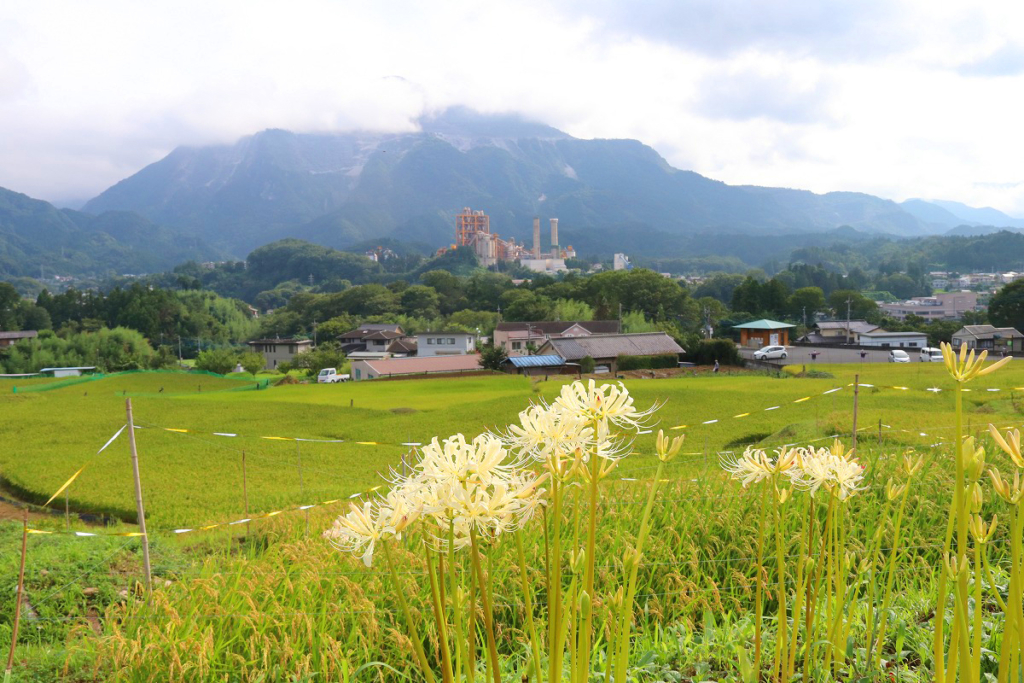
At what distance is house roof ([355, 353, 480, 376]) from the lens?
36562 millimetres

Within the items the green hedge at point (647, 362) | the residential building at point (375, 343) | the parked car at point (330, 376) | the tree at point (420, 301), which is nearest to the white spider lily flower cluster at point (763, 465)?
the green hedge at point (647, 362)

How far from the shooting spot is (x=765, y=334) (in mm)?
49531

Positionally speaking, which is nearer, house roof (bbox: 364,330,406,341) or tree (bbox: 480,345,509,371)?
tree (bbox: 480,345,509,371)

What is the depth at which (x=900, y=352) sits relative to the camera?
35281 mm

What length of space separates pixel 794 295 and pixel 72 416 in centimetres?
5682

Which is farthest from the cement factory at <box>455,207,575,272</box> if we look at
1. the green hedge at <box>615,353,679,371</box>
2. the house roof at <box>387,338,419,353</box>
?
the green hedge at <box>615,353,679,371</box>

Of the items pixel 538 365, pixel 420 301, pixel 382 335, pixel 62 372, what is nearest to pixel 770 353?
pixel 538 365

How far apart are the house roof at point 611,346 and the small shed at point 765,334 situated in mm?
14658

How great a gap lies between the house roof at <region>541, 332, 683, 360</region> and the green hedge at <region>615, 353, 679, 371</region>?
67 centimetres

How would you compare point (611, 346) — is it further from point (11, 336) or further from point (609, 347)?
point (11, 336)

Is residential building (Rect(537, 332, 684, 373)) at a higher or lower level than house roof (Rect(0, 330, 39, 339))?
lower

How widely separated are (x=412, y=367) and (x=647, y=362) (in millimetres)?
12998

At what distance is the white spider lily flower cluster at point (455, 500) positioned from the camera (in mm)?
1023

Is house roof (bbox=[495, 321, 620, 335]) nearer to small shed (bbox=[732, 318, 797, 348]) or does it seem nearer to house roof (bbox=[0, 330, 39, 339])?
small shed (bbox=[732, 318, 797, 348])
